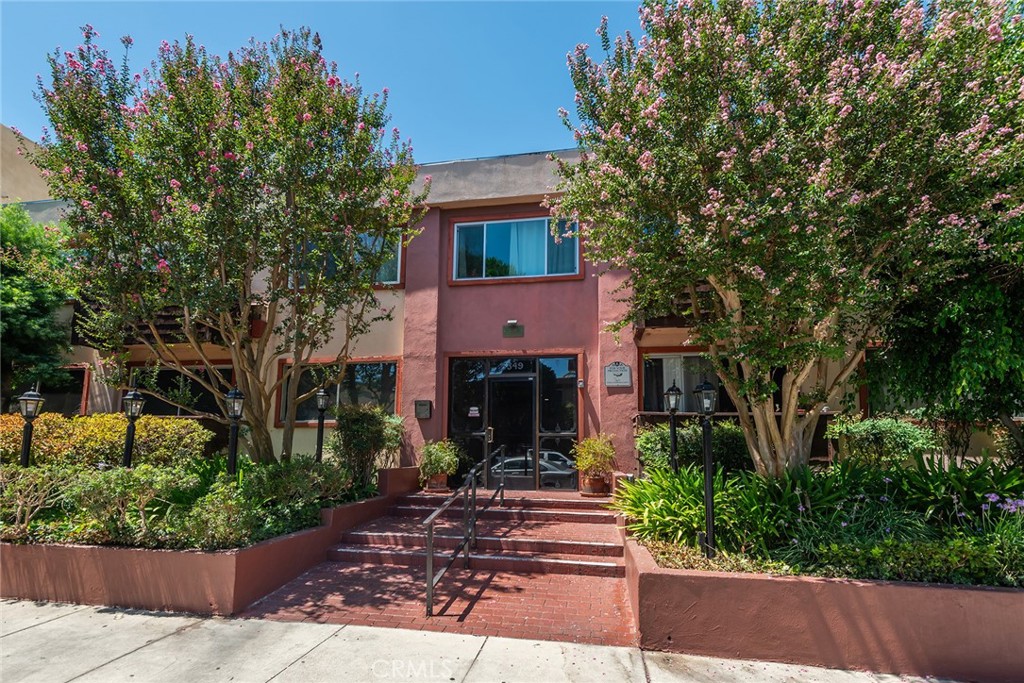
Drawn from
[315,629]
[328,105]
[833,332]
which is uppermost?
[328,105]

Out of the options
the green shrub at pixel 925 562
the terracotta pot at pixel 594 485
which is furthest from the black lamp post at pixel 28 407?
the green shrub at pixel 925 562

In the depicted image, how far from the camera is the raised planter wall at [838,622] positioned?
4.45 metres

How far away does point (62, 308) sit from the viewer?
42.1ft

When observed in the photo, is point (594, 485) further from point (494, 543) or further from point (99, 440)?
point (99, 440)

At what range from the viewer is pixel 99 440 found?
9.00 metres

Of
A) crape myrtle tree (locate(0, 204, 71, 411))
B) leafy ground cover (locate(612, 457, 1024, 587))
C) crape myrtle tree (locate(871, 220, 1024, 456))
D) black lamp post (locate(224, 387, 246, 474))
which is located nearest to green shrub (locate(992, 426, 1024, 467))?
crape myrtle tree (locate(871, 220, 1024, 456))

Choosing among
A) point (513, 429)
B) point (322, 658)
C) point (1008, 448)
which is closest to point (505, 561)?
point (322, 658)

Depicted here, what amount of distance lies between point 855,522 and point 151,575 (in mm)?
7331

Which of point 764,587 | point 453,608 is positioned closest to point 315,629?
point 453,608

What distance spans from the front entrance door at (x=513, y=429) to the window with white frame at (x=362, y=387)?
2186mm

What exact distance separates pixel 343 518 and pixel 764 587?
536cm

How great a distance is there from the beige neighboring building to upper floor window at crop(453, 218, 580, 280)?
11.6 meters

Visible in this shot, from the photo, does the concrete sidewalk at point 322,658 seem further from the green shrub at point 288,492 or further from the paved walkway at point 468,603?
the green shrub at point 288,492

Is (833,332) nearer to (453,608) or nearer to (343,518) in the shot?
(453,608)
